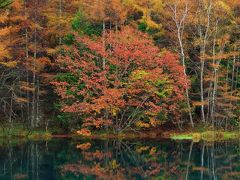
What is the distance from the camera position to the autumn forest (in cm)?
2803

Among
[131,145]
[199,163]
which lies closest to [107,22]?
[131,145]

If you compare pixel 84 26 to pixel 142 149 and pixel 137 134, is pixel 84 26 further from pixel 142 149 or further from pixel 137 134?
pixel 142 149

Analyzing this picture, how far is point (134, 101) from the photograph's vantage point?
28.2 metres

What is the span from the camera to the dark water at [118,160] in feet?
49.0

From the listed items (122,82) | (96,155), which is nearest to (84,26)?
(122,82)

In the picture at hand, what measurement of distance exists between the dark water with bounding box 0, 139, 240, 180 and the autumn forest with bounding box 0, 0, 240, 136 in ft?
9.95

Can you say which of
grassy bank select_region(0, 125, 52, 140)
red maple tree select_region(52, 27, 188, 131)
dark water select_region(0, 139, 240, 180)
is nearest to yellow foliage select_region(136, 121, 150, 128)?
red maple tree select_region(52, 27, 188, 131)

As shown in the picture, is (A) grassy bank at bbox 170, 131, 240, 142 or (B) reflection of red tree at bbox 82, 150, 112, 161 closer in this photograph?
(B) reflection of red tree at bbox 82, 150, 112, 161

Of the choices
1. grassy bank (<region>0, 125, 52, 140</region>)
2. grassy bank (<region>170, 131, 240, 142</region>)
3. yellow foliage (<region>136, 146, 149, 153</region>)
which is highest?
yellow foliage (<region>136, 146, 149, 153</region>)

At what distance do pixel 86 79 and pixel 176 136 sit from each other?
6.19 metres

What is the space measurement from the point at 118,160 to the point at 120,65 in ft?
35.1

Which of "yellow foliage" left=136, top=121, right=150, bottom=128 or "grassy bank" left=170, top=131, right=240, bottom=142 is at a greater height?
"yellow foliage" left=136, top=121, right=150, bottom=128

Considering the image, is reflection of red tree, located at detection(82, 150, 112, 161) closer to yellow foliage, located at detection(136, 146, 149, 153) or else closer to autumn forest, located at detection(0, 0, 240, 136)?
yellow foliage, located at detection(136, 146, 149, 153)

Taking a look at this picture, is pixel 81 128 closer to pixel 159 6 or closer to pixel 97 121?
pixel 97 121
